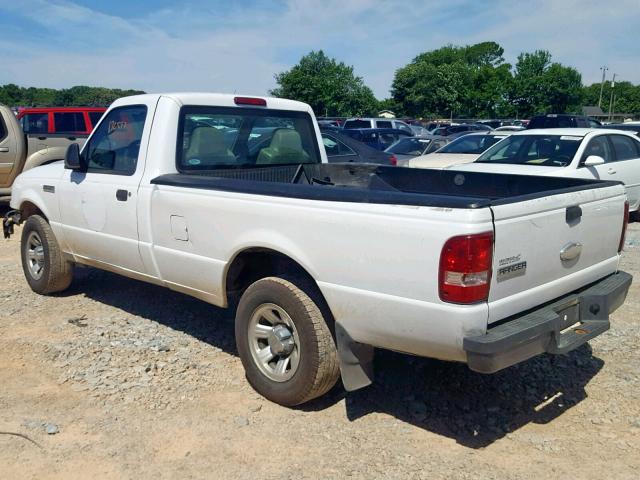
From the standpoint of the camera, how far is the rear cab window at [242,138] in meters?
4.87

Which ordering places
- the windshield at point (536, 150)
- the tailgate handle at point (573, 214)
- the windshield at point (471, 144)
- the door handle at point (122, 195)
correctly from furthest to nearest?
the windshield at point (471, 144) < the windshield at point (536, 150) < the door handle at point (122, 195) < the tailgate handle at point (573, 214)

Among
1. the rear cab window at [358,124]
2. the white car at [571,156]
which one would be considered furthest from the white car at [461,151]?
the rear cab window at [358,124]

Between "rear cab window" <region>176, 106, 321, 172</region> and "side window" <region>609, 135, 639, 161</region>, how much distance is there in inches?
239

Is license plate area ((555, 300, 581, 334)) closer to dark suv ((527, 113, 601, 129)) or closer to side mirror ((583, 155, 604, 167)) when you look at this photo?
side mirror ((583, 155, 604, 167))

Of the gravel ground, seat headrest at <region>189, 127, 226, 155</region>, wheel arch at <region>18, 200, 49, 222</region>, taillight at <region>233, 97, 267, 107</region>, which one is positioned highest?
taillight at <region>233, 97, 267, 107</region>

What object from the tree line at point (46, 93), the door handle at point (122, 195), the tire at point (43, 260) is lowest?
the tire at point (43, 260)

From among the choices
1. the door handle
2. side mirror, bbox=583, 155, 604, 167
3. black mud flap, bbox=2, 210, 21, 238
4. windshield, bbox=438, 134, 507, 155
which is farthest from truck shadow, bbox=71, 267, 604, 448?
windshield, bbox=438, 134, 507, 155

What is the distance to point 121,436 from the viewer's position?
3.64 metres

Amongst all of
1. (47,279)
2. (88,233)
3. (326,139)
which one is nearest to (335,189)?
(88,233)

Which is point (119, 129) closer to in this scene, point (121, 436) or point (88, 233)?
point (88, 233)

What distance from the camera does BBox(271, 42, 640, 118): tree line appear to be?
6341cm

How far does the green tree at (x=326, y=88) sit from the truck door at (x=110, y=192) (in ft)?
181

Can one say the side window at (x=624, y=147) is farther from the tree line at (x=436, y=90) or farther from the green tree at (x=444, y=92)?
the green tree at (x=444, y=92)

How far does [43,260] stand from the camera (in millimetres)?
6098
